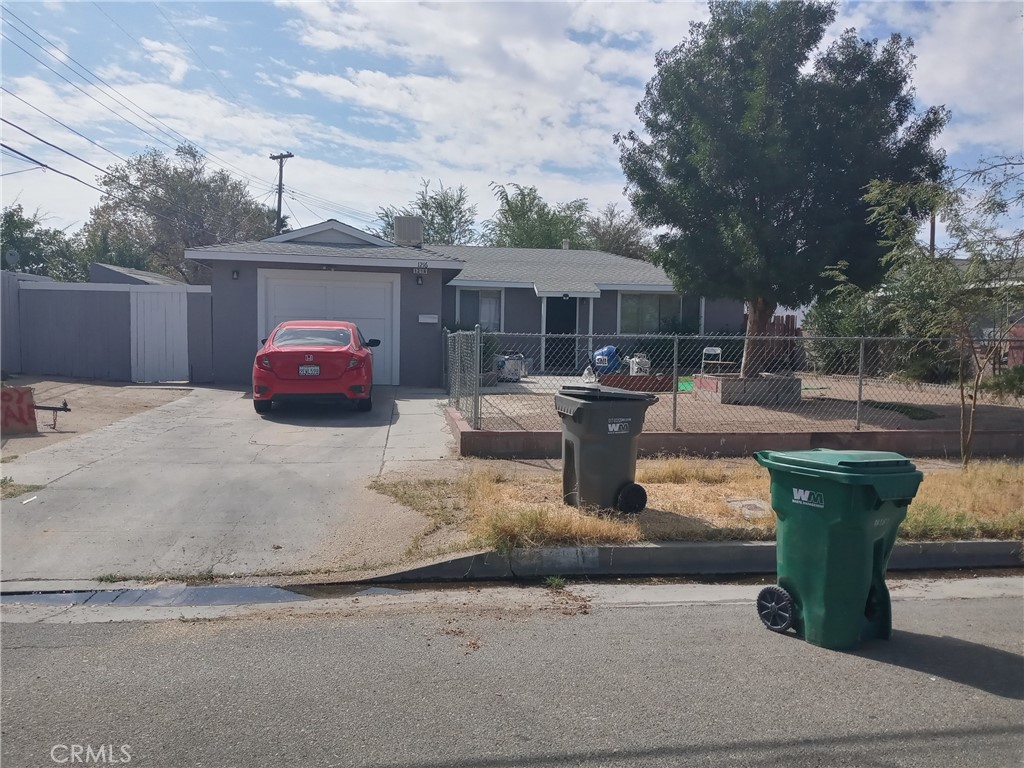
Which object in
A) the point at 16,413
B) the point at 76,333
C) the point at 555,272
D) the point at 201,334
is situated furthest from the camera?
the point at 555,272

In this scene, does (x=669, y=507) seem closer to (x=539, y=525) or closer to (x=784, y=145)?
(x=539, y=525)

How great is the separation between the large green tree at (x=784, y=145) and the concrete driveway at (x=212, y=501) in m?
5.73

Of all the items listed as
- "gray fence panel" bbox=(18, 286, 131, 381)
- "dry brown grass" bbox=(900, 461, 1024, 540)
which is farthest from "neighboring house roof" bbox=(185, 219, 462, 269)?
"dry brown grass" bbox=(900, 461, 1024, 540)

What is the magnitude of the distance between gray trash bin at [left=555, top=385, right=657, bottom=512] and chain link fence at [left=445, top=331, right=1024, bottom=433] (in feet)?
10.1

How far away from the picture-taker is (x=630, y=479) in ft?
23.6

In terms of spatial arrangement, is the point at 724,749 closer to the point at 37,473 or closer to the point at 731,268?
the point at 37,473

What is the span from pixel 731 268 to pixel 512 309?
1047cm

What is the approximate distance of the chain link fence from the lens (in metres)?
11.2

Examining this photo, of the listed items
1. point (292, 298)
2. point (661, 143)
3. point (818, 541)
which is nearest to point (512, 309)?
point (292, 298)

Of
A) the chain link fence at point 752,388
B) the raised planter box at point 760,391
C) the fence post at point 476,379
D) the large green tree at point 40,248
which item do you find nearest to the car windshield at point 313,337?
the chain link fence at point 752,388

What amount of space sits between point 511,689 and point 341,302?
13519 millimetres

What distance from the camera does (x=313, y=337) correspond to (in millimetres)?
12977

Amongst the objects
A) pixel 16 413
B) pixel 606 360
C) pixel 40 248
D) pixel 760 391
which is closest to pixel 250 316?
pixel 16 413

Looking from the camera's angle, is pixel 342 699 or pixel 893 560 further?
pixel 893 560
